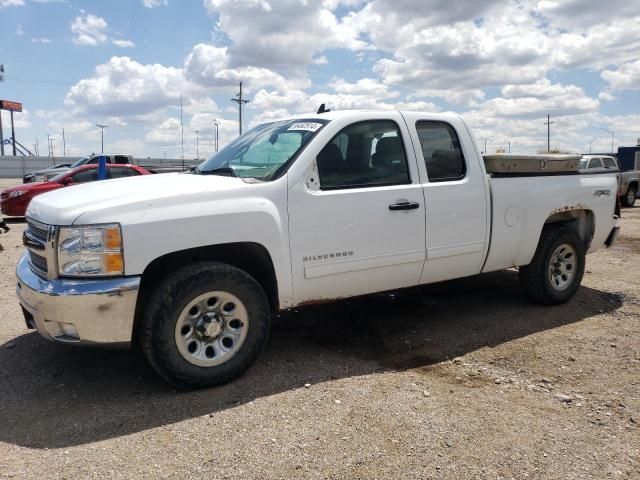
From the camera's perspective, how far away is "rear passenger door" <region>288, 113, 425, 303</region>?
3848mm

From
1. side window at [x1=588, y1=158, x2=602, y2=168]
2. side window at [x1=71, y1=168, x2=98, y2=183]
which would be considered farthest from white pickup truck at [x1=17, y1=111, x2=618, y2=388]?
side window at [x1=588, y1=158, x2=602, y2=168]

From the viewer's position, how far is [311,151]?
3.95 metres

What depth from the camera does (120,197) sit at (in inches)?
133

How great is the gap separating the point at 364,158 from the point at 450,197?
0.85 m

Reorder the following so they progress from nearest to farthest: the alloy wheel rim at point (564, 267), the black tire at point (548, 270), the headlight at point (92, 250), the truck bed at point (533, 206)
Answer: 1. the headlight at point (92, 250)
2. the truck bed at point (533, 206)
3. the black tire at point (548, 270)
4. the alloy wheel rim at point (564, 267)

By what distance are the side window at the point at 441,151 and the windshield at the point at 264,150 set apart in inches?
38.2

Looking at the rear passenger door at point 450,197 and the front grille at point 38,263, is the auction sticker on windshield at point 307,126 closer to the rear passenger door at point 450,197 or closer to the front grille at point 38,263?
the rear passenger door at point 450,197

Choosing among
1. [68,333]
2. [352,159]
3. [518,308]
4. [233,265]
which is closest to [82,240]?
[68,333]

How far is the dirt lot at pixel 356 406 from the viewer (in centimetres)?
279

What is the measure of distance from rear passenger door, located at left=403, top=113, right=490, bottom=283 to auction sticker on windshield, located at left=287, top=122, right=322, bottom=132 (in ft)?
2.80

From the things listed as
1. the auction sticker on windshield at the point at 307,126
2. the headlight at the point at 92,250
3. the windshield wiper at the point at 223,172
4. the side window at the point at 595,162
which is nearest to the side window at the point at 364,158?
the auction sticker on windshield at the point at 307,126

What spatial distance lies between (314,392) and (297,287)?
2.46 ft

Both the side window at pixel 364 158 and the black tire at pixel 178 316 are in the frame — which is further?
the side window at pixel 364 158

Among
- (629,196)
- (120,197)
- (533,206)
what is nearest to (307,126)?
(120,197)
